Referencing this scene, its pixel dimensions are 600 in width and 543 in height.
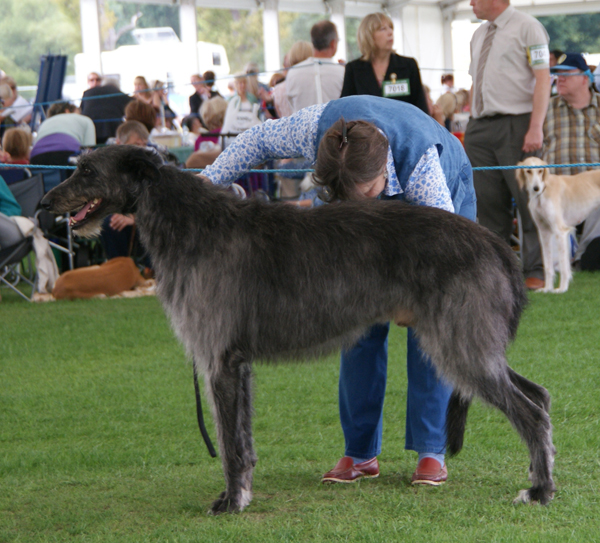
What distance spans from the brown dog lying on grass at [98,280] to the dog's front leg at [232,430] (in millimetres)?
4999

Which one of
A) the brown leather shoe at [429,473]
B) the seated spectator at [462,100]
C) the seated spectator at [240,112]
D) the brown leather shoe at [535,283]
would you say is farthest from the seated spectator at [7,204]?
the seated spectator at [462,100]

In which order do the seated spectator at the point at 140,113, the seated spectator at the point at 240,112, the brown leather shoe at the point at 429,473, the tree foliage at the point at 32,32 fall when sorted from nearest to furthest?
the brown leather shoe at the point at 429,473
the seated spectator at the point at 140,113
the seated spectator at the point at 240,112
the tree foliage at the point at 32,32

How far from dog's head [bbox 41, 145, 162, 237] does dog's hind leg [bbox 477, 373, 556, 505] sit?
1421mm

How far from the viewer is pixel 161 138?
1041 cm

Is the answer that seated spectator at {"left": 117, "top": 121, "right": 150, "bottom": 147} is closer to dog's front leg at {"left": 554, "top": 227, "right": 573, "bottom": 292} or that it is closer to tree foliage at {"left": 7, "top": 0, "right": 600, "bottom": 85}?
dog's front leg at {"left": 554, "top": 227, "right": 573, "bottom": 292}

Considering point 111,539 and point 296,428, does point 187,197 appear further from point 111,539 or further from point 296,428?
point 296,428

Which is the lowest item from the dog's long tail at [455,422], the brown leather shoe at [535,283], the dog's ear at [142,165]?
the brown leather shoe at [535,283]

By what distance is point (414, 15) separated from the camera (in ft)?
72.0

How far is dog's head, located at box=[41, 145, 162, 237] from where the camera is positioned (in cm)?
279

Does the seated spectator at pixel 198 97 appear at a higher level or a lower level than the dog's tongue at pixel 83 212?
higher

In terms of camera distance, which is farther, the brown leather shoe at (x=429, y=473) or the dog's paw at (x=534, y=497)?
the brown leather shoe at (x=429, y=473)

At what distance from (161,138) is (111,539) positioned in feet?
27.3

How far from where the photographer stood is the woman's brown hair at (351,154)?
269cm

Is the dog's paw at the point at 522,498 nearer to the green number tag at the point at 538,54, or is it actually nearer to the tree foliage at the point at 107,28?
the green number tag at the point at 538,54
